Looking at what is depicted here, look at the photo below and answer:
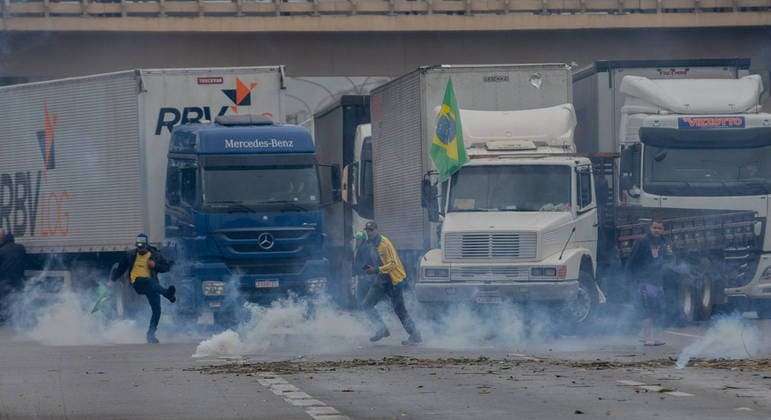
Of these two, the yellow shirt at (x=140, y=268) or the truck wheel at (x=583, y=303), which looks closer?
the truck wheel at (x=583, y=303)

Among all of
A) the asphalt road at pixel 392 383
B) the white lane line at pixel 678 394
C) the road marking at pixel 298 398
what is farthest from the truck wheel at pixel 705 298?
the white lane line at pixel 678 394

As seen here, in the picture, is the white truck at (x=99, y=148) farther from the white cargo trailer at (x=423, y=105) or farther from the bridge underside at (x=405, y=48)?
the bridge underside at (x=405, y=48)

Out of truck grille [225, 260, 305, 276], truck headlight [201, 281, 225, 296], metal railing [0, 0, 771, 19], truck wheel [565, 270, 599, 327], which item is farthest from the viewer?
metal railing [0, 0, 771, 19]

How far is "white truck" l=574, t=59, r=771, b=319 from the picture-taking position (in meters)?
23.7

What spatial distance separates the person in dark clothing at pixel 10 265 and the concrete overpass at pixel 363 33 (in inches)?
376

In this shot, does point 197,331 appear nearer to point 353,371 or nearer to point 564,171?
point 564,171

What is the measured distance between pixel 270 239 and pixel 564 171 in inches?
166

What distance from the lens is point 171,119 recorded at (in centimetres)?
2448

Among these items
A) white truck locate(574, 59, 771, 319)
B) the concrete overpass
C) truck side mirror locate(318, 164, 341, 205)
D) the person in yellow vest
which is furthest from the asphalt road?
the concrete overpass

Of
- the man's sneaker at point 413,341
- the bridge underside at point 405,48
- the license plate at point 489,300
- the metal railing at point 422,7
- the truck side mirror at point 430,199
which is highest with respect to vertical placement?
the metal railing at point 422,7

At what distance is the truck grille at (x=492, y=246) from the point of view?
70.3 ft

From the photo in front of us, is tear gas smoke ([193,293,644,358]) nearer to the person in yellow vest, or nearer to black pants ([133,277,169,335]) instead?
the person in yellow vest

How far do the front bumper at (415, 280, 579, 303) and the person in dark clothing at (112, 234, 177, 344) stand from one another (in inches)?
140

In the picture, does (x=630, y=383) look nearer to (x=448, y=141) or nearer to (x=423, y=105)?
(x=448, y=141)
